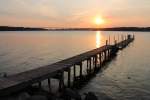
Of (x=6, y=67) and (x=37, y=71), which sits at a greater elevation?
(x=37, y=71)

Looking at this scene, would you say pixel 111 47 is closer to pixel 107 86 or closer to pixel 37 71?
pixel 107 86

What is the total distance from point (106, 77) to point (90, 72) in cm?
282

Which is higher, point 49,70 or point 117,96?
point 49,70

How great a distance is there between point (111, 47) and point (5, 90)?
33754mm

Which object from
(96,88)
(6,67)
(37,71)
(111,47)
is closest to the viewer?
(37,71)

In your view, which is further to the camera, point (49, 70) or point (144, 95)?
point (144, 95)

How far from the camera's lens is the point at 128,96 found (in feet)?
64.5

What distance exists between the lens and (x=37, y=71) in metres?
17.8

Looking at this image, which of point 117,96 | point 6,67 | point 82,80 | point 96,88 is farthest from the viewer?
point 6,67

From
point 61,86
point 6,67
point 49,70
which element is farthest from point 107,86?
point 6,67

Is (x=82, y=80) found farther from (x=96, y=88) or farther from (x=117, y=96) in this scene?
(x=117, y=96)

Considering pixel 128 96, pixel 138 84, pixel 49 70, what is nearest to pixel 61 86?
pixel 49 70

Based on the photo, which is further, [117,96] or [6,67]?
[6,67]

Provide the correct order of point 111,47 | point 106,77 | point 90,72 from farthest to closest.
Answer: point 111,47, point 90,72, point 106,77
